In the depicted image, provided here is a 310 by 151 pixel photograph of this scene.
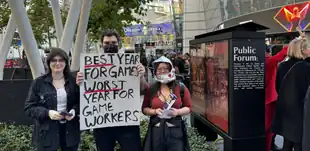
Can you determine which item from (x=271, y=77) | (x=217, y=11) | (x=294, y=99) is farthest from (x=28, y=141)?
(x=217, y=11)

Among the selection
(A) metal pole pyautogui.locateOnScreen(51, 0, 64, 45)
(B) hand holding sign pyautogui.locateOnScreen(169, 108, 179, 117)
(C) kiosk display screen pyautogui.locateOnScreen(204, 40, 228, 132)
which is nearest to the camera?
(B) hand holding sign pyautogui.locateOnScreen(169, 108, 179, 117)

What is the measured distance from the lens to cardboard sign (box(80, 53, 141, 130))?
3553 mm

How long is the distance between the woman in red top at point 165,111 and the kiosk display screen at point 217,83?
2.89 ft

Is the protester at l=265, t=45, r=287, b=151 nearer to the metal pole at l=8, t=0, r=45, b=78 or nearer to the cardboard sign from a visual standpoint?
the cardboard sign

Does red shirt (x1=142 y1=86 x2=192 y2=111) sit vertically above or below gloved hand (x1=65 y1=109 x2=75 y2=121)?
above

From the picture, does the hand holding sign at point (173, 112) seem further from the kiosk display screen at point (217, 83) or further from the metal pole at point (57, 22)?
the metal pole at point (57, 22)

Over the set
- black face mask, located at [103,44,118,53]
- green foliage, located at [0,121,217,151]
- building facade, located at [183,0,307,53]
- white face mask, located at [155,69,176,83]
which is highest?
building facade, located at [183,0,307,53]

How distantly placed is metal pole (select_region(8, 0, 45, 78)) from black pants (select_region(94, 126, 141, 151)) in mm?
2535

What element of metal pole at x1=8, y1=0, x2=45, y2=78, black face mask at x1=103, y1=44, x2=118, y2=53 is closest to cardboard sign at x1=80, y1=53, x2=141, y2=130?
black face mask at x1=103, y1=44, x2=118, y2=53

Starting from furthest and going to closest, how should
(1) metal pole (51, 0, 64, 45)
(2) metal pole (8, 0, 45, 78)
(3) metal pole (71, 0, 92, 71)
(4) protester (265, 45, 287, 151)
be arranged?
(1) metal pole (51, 0, 64, 45), (3) metal pole (71, 0, 92, 71), (2) metal pole (8, 0, 45, 78), (4) protester (265, 45, 287, 151)

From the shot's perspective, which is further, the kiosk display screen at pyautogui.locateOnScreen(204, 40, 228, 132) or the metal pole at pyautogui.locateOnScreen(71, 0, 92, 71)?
the metal pole at pyautogui.locateOnScreen(71, 0, 92, 71)

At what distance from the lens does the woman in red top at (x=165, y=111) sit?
137 inches

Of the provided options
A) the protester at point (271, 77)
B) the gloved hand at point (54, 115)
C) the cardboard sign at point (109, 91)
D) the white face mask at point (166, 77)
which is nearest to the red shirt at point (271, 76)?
the protester at point (271, 77)

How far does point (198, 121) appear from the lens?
611 cm
